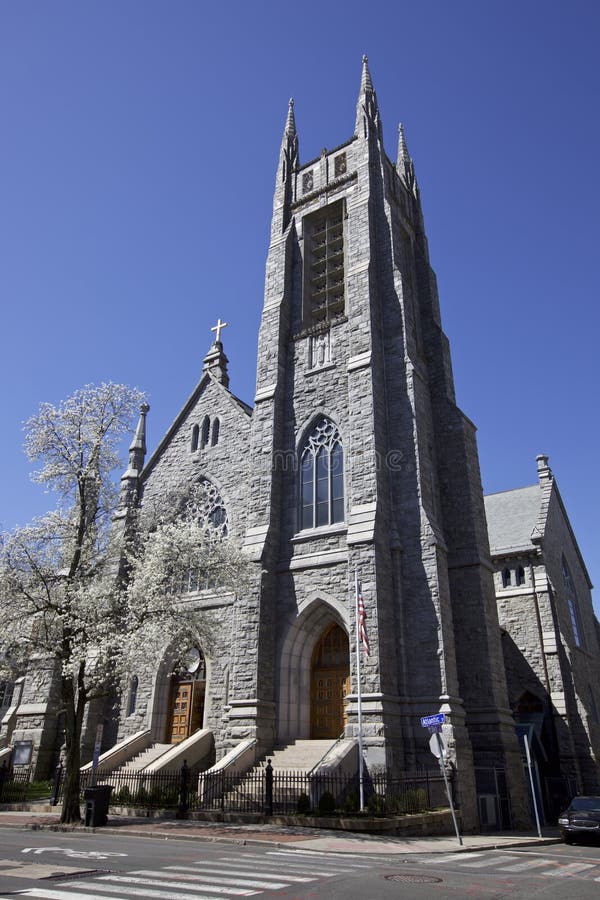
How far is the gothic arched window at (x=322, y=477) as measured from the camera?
68.3ft

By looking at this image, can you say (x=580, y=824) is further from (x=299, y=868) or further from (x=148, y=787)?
(x=148, y=787)

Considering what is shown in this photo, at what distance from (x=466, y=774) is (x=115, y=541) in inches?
423

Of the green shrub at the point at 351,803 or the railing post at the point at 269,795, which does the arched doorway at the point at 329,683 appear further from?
the railing post at the point at 269,795

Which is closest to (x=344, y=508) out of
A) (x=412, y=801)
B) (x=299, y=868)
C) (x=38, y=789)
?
(x=412, y=801)

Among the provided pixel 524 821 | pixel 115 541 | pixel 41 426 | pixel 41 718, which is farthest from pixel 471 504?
pixel 41 718

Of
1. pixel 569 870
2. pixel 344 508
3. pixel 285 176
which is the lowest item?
pixel 569 870

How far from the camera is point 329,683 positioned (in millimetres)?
19562

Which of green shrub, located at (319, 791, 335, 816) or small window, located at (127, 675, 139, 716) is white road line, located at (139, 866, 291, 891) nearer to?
green shrub, located at (319, 791, 335, 816)

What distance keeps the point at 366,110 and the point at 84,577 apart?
73.1ft

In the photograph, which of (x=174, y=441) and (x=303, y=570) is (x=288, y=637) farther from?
(x=174, y=441)

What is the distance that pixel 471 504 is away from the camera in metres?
21.2

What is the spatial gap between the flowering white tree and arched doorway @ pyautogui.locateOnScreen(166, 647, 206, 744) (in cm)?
448

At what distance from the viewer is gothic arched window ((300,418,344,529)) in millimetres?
20812

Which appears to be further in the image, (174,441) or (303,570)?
(174,441)
